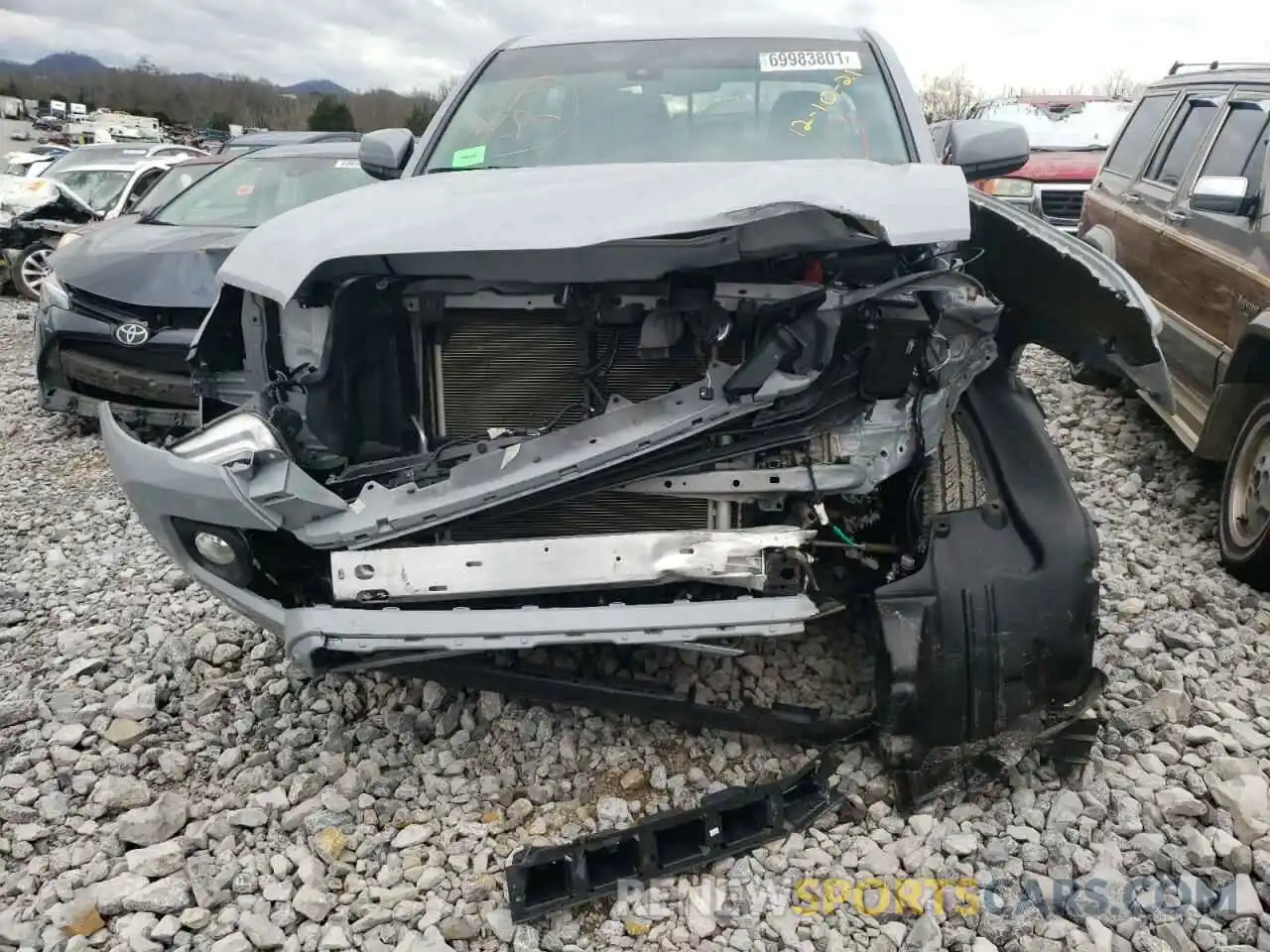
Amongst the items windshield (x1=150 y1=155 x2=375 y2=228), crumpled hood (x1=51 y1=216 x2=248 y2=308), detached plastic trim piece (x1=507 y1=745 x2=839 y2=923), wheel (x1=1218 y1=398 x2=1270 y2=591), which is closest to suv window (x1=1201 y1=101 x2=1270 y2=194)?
wheel (x1=1218 y1=398 x2=1270 y2=591)

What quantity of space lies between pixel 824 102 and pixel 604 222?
5.63 feet

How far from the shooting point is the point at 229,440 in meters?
2.60

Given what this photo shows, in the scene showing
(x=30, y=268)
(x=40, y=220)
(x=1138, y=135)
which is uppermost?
(x=1138, y=135)

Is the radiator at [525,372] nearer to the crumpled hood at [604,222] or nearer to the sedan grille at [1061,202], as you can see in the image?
the crumpled hood at [604,222]

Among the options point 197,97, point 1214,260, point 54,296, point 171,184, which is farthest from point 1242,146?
point 197,97

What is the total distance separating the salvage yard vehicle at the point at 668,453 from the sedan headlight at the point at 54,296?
133 inches

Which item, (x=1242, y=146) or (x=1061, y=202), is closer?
(x=1242, y=146)

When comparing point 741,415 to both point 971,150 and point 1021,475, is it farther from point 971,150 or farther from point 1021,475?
point 971,150

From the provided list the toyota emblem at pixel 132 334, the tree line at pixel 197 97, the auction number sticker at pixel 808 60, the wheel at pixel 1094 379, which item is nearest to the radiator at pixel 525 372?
the auction number sticker at pixel 808 60

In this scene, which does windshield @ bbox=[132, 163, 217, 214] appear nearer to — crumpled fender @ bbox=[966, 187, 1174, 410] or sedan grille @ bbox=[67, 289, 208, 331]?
sedan grille @ bbox=[67, 289, 208, 331]

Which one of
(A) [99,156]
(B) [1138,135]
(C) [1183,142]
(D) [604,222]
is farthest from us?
(A) [99,156]

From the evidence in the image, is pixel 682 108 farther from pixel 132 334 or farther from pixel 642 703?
pixel 132 334

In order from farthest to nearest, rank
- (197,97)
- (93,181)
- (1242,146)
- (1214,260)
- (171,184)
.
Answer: (197,97), (93,181), (171,184), (1242,146), (1214,260)

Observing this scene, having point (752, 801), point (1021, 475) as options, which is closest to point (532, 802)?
point (752, 801)
